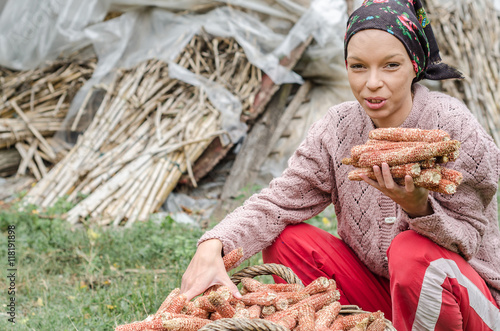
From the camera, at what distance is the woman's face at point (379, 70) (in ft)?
5.62

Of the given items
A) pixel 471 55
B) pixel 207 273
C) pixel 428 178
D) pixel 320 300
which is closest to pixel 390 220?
pixel 320 300

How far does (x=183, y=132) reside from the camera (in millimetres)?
4633

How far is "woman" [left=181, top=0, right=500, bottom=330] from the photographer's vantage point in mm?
1668

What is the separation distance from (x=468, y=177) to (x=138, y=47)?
4182 mm

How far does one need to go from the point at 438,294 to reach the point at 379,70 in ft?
2.66

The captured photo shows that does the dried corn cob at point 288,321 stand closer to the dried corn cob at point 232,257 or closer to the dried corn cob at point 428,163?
the dried corn cob at point 232,257

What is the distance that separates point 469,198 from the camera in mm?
1725

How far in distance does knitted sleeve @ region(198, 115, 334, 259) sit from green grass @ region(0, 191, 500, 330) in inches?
30.5

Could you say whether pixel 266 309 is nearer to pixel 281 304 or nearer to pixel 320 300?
pixel 281 304

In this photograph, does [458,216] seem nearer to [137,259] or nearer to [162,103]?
[137,259]

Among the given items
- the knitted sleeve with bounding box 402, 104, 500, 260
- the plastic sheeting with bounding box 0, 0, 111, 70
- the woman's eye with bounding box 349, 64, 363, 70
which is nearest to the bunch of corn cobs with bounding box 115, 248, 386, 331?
the knitted sleeve with bounding box 402, 104, 500, 260

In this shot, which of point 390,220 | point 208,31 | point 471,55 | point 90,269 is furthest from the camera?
point 471,55

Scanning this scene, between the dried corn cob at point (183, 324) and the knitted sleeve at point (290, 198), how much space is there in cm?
44

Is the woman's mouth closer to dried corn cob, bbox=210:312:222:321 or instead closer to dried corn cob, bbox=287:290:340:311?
dried corn cob, bbox=287:290:340:311
